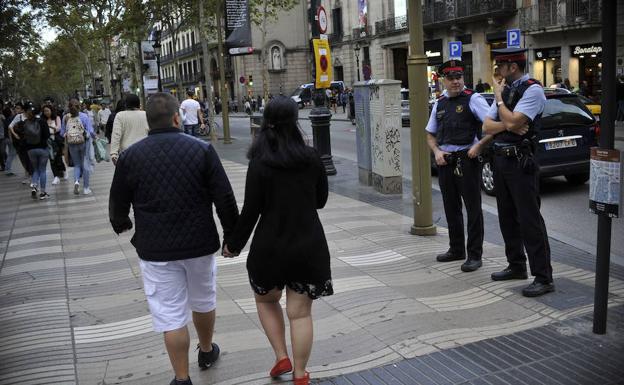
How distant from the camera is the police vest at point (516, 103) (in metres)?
5.03

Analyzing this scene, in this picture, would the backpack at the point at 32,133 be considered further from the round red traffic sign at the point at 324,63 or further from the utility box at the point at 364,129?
the utility box at the point at 364,129

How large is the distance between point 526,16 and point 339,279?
3169 centimetres

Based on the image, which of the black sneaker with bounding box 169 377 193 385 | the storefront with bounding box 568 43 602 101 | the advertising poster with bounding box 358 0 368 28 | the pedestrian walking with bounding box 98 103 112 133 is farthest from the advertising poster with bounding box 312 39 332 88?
the advertising poster with bounding box 358 0 368 28

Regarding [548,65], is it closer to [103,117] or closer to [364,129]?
[103,117]

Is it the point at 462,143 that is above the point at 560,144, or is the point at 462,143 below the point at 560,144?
above

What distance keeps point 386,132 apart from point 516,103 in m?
5.28

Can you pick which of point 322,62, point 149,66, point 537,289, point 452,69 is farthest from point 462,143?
point 149,66

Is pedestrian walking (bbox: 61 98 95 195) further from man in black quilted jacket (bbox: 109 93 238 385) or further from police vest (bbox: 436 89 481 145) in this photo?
man in black quilted jacket (bbox: 109 93 238 385)

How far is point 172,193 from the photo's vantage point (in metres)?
3.56

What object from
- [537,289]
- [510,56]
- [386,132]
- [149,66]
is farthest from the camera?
[149,66]

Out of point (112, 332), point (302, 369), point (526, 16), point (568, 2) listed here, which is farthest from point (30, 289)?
point (526, 16)

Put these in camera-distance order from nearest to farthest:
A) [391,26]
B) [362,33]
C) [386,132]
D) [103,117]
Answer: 1. [386,132]
2. [103,117]
3. [391,26]
4. [362,33]

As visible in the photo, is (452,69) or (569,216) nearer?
(452,69)

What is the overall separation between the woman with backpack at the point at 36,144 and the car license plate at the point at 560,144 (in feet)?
29.4
